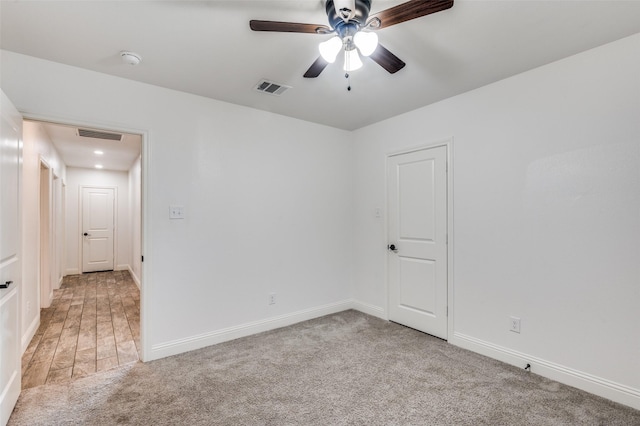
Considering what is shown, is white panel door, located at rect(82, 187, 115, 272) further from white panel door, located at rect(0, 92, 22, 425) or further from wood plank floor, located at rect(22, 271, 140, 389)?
white panel door, located at rect(0, 92, 22, 425)

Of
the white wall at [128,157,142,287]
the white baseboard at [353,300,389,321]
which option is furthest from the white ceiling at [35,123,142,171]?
the white baseboard at [353,300,389,321]

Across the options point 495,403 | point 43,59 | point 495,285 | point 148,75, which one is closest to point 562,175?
point 495,285

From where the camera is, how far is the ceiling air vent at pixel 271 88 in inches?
110

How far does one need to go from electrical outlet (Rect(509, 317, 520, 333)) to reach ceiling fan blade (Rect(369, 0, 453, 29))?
2.49 m

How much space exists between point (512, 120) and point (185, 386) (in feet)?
11.3

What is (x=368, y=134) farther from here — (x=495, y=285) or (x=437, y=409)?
(x=437, y=409)

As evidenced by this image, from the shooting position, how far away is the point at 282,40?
211 cm

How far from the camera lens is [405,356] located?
2.86m

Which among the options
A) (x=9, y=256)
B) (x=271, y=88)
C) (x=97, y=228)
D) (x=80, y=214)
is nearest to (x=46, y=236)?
(x=80, y=214)

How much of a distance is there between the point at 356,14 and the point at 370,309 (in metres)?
3.38

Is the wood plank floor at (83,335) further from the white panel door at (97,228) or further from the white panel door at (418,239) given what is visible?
the white panel door at (418,239)

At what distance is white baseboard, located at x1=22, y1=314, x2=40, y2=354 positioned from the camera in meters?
3.06

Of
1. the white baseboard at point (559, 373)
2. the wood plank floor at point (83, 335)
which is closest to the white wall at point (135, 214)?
the wood plank floor at point (83, 335)

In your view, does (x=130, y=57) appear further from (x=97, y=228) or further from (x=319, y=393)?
(x=97, y=228)
